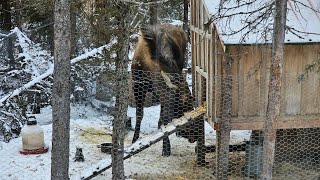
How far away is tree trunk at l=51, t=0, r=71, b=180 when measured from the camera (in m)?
4.96

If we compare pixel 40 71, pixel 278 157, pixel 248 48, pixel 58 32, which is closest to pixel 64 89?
pixel 58 32

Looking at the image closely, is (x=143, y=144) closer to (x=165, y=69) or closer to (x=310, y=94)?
(x=165, y=69)

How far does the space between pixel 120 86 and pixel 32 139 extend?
2874 mm

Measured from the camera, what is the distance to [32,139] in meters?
7.62

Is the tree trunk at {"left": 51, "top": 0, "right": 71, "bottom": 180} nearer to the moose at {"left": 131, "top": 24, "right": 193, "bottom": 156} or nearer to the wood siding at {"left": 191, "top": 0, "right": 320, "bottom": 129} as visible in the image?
the wood siding at {"left": 191, "top": 0, "right": 320, "bottom": 129}

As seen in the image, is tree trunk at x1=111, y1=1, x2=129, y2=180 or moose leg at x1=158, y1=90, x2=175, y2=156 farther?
moose leg at x1=158, y1=90, x2=175, y2=156

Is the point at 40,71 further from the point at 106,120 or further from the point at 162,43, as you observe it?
the point at 162,43

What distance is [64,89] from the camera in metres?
5.12

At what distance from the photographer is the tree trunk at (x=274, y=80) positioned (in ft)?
13.9

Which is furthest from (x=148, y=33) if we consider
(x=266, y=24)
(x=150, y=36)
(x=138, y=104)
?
(x=266, y=24)

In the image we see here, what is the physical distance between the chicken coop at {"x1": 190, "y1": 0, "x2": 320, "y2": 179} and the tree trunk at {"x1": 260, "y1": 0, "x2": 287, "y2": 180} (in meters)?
1.48

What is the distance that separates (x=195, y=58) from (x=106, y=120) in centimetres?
296

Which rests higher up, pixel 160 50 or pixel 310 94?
pixel 160 50

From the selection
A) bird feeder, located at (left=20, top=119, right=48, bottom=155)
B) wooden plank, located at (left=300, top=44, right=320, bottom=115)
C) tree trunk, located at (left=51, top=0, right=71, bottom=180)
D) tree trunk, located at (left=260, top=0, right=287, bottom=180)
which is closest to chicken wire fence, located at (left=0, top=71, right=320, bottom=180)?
wooden plank, located at (left=300, top=44, right=320, bottom=115)
